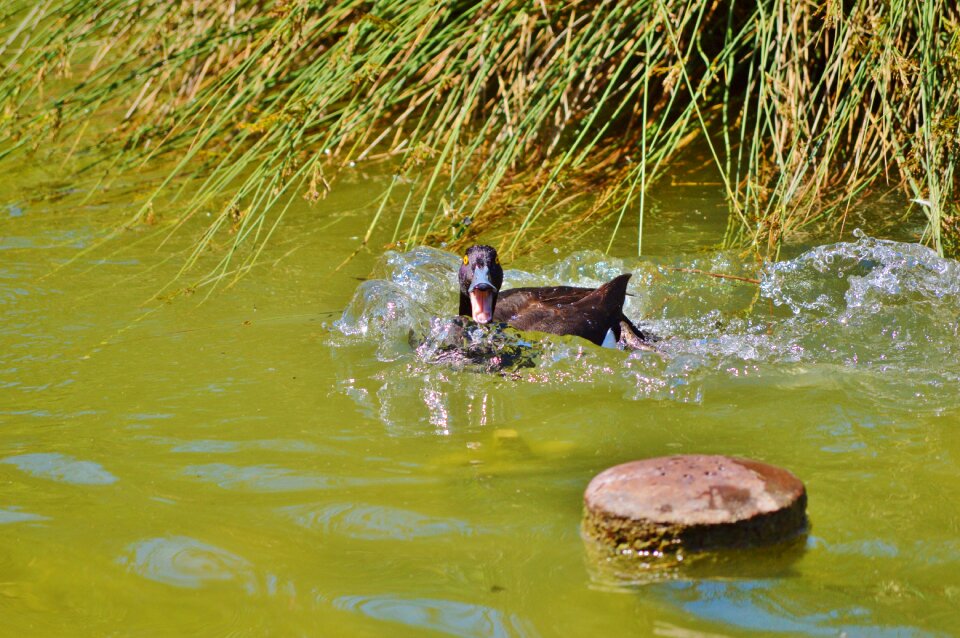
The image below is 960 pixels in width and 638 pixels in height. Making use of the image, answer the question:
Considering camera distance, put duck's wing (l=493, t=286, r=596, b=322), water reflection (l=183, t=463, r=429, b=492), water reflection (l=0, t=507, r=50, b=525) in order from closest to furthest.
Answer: water reflection (l=0, t=507, r=50, b=525) → water reflection (l=183, t=463, r=429, b=492) → duck's wing (l=493, t=286, r=596, b=322)

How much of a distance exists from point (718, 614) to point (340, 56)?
140 inches

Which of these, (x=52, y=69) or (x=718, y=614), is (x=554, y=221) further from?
(x=718, y=614)

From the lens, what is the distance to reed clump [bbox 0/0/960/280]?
511 centimetres

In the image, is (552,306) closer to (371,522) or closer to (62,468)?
(371,522)

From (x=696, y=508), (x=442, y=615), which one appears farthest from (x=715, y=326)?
(x=442, y=615)

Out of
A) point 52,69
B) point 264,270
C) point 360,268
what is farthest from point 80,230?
point 360,268

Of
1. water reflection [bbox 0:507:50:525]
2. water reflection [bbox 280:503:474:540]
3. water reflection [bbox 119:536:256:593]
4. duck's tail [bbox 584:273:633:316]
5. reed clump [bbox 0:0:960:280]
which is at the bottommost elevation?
water reflection [bbox 119:536:256:593]

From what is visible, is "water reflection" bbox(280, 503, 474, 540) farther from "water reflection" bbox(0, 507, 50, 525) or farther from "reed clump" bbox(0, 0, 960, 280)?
"reed clump" bbox(0, 0, 960, 280)

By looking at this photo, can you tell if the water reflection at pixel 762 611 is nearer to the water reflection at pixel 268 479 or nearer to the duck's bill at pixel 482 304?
the water reflection at pixel 268 479

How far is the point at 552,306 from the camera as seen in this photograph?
5191 mm

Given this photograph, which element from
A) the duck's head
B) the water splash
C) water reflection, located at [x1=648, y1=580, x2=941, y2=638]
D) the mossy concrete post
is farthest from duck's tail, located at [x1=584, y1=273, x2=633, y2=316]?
water reflection, located at [x1=648, y1=580, x2=941, y2=638]

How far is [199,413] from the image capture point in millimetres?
4160

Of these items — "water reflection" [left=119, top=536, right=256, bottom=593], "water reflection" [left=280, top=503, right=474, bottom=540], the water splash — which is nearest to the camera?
"water reflection" [left=119, top=536, right=256, bottom=593]

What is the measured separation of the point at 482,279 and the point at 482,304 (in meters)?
0.13
